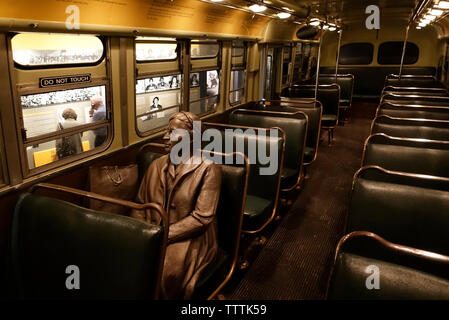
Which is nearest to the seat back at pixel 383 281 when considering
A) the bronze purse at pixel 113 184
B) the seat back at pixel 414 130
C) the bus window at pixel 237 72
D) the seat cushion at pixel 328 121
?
the bronze purse at pixel 113 184

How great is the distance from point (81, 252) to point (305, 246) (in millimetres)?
2380

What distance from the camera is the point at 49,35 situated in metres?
2.61

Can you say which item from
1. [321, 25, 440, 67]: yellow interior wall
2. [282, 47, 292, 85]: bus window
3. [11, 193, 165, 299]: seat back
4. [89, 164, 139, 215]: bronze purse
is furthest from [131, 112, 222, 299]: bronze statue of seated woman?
[321, 25, 440, 67]: yellow interior wall

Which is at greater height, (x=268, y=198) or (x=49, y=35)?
(x=49, y=35)

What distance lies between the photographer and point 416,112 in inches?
194

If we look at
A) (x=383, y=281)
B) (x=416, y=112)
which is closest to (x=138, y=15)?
(x=383, y=281)

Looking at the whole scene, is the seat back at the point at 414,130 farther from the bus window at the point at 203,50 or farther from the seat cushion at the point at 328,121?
the seat cushion at the point at 328,121

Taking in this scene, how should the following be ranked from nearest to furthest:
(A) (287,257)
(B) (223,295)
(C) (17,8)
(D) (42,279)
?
(D) (42,279) < (C) (17,8) < (B) (223,295) < (A) (287,257)

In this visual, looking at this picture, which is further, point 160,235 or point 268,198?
point 268,198

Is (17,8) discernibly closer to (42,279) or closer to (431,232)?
(42,279)

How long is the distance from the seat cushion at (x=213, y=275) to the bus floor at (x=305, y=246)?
48cm

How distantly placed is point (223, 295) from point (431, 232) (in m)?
1.56

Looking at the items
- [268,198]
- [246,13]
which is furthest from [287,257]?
[246,13]

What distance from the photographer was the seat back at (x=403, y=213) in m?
2.18
